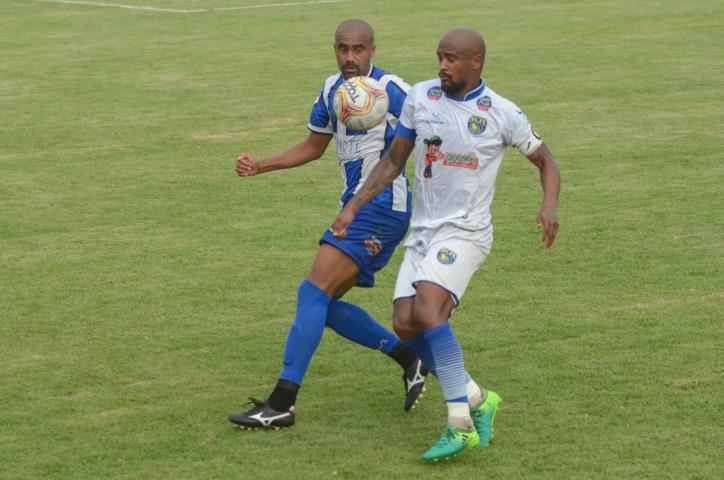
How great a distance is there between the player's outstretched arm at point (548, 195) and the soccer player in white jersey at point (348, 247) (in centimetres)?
94

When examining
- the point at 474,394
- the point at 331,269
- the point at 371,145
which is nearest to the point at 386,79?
the point at 371,145

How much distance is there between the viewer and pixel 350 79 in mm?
7766

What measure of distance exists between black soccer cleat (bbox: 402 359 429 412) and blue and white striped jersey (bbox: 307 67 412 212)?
910mm

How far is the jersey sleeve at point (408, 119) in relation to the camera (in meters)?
7.29

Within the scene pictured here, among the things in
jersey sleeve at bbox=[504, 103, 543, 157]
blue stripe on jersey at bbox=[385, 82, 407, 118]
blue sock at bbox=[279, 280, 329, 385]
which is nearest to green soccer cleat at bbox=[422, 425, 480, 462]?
blue sock at bbox=[279, 280, 329, 385]

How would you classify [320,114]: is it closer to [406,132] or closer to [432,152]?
[406,132]

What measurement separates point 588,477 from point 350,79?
2623 mm

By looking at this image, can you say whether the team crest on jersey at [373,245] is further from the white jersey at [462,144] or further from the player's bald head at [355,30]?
the player's bald head at [355,30]

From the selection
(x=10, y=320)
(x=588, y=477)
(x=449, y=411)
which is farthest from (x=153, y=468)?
(x=10, y=320)

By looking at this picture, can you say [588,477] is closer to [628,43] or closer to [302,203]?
[302,203]

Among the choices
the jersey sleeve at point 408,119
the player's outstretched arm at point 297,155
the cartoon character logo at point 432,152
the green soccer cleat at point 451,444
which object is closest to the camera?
the green soccer cleat at point 451,444

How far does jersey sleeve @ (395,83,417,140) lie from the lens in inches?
287

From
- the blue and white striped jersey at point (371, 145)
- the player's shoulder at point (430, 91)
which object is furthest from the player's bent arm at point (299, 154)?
the player's shoulder at point (430, 91)

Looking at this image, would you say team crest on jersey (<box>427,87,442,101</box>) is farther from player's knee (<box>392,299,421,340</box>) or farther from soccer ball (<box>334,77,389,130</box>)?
player's knee (<box>392,299,421,340</box>)
